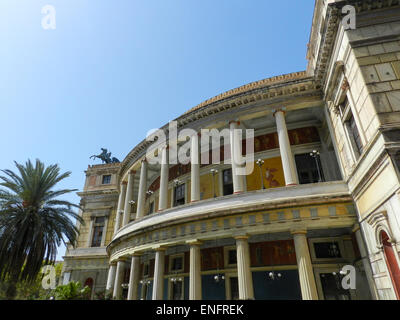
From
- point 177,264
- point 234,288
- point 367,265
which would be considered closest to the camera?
point 367,265

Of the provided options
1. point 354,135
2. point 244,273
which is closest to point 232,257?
point 244,273

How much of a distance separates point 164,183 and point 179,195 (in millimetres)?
3087

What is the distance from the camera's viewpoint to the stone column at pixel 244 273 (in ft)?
35.2

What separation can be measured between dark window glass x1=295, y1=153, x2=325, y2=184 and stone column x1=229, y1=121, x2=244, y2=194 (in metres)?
3.90

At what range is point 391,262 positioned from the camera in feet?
26.1

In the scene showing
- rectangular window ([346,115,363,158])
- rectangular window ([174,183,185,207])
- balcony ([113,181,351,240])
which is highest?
rectangular window ([174,183,185,207])

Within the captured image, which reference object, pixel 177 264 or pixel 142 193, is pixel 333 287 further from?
pixel 142 193

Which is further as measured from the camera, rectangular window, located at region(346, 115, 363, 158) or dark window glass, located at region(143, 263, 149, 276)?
dark window glass, located at region(143, 263, 149, 276)

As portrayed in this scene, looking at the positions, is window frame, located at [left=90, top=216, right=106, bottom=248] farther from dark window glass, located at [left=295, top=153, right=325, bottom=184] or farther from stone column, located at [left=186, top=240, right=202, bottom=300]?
dark window glass, located at [left=295, top=153, right=325, bottom=184]

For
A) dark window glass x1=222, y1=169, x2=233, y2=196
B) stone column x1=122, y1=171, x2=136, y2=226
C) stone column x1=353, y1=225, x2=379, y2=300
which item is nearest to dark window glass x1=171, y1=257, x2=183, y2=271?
stone column x1=122, y1=171, x2=136, y2=226

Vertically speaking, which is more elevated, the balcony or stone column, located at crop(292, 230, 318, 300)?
the balcony

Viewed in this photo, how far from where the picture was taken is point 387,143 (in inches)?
295

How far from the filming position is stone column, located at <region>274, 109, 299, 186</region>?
12.0 meters
